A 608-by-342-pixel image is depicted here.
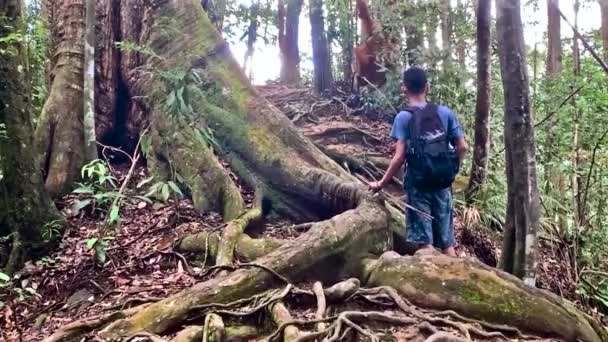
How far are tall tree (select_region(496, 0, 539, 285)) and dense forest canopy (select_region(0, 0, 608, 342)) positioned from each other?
1 centimetres

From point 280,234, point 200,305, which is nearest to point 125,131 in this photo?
point 280,234

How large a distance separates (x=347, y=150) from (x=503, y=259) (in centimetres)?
432

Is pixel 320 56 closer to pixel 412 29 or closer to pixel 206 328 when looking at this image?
pixel 412 29

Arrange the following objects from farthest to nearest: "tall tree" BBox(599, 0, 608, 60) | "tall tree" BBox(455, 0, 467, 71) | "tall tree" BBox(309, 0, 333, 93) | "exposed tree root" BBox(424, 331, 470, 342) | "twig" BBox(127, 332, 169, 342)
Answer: "tall tree" BBox(309, 0, 333, 93)
"tall tree" BBox(599, 0, 608, 60)
"tall tree" BBox(455, 0, 467, 71)
"twig" BBox(127, 332, 169, 342)
"exposed tree root" BBox(424, 331, 470, 342)

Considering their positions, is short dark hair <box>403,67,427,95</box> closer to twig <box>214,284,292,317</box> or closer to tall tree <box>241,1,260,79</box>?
twig <box>214,284,292,317</box>

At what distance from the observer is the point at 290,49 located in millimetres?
16609

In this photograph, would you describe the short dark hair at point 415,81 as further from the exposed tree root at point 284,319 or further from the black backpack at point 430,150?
the exposed tree root at point 284,319

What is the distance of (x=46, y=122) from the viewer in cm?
605

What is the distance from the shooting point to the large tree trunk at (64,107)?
589 cm

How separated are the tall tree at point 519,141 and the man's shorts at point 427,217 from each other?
0.51 meters

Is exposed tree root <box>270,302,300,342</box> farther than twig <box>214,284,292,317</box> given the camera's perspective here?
No

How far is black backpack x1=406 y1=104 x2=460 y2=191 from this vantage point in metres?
4.05

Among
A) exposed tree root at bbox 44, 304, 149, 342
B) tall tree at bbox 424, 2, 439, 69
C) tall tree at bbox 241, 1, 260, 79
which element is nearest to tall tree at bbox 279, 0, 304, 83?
tall tree at bbox 241, 1, 260, 79

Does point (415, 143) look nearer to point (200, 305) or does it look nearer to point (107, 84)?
point (200, 305)
